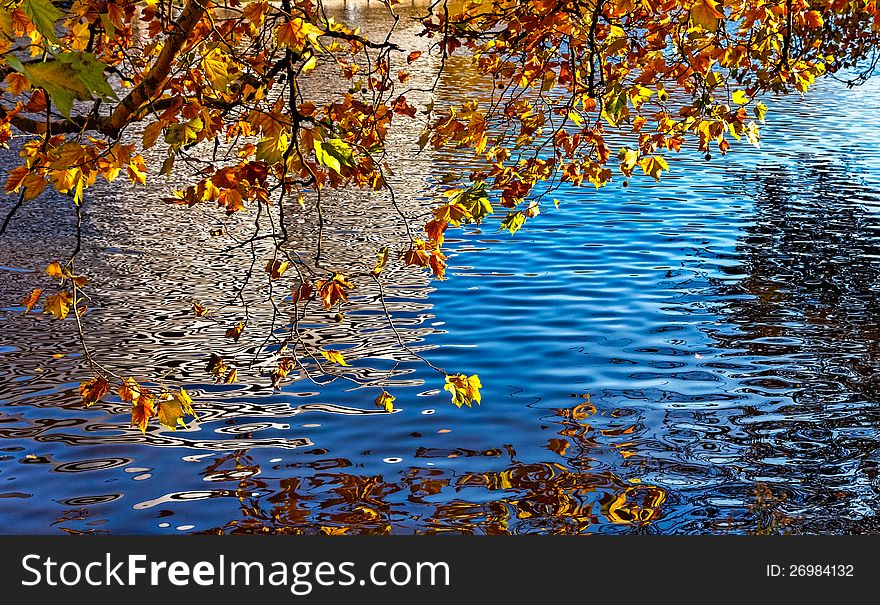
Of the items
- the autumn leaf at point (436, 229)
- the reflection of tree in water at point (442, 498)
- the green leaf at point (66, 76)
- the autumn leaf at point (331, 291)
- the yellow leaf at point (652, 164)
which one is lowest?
the reflection of tree in water at point (442, 498)

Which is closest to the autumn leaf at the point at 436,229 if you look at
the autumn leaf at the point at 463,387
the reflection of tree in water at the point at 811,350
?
the autumn leaf at the point at 463,387

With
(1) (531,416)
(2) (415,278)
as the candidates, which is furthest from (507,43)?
(2) (415,278)

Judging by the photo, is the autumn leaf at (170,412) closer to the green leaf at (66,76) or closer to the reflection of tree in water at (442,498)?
the green leaf at (66,76)

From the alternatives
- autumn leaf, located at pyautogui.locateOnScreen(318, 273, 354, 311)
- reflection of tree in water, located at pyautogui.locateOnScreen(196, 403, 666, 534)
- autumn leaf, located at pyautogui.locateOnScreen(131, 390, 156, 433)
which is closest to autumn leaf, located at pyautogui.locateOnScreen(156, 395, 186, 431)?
autumn leaf, located at pyautogui.locateOnScreen(131, 390, 156, 433)

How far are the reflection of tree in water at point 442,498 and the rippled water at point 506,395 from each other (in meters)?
0.02

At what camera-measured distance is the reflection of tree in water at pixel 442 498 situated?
27.0ft

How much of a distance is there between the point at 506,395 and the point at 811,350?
14.2 ft

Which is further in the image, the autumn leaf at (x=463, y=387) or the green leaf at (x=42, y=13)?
the autumn leaf at (x=463, y=387)

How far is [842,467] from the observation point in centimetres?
952

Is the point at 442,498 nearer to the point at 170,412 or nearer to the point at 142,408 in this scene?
the point at 142,408

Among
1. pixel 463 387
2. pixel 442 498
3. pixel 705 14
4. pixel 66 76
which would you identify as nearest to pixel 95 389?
pixel 463 387

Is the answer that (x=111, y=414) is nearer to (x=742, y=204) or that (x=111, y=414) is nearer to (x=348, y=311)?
(x=348, y=311)

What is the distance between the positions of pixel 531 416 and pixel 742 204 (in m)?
12.7

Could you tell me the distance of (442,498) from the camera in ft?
28.6
